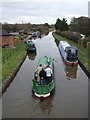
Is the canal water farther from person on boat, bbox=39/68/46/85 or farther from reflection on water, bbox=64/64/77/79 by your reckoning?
person on boat, bbox=39/68/46/85

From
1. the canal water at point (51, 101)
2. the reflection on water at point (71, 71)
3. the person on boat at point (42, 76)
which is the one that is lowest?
the canal water at point (51, 101)

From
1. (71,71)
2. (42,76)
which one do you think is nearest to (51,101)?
(42,76)

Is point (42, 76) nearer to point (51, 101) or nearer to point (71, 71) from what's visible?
point (51, 101)

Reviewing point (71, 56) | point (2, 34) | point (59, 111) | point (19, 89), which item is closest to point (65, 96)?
point (59, 111)

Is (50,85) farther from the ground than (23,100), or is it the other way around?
(50,85)

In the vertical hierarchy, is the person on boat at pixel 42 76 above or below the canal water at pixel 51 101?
above

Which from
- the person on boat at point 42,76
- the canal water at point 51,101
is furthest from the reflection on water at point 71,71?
the person on boat at point 42,76

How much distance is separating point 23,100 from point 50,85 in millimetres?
2214

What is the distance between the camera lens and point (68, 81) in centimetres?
1488

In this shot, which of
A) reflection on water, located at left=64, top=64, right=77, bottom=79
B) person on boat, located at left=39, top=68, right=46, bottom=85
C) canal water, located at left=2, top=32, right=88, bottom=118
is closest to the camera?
canal water, located at left=2, top=32, right=88, bottom=118

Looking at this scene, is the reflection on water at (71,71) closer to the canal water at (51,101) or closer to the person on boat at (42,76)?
the canal water at (51,101)

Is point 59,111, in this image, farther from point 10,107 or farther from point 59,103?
point 10,107

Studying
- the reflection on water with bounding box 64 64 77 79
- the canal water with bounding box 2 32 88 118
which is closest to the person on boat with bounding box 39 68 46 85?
the canal water with bounding box 2 32 88 118

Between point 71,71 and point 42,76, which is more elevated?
point 42,76
